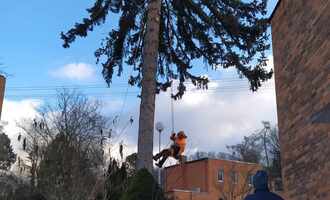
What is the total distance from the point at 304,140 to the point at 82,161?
11186 millimetres

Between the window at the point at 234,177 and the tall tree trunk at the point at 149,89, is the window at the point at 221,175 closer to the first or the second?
the window at the point at 234,177

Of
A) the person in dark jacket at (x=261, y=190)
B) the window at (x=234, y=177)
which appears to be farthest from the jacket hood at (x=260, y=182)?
the window at (x=234, y=177)

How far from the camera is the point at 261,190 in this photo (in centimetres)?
489

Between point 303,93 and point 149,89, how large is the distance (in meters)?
6.95

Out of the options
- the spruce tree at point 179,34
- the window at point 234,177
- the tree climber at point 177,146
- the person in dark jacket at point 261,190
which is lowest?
the person in dark jacket at point 261,190

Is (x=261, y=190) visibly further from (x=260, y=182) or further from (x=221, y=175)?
(x=221, y=175)

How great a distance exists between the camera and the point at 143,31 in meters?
16.1

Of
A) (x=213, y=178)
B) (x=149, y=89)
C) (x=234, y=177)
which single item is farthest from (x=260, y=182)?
(x=213, y=178)

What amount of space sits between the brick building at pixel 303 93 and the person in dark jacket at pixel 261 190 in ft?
6.78

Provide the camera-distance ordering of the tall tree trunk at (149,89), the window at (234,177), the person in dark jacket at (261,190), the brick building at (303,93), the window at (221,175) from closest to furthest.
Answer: the person in dark jacket at (261,190) < the brick building at (303,93) < the tall tree trunk at (149,89) < the window at (234,177) < the window at (221,175)

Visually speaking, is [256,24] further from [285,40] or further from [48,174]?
[48,174]

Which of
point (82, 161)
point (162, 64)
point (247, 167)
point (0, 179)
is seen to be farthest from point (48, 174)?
point (247, 167)

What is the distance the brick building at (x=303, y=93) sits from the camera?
7.06 meters

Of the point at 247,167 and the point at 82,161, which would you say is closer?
the point at 82,161
